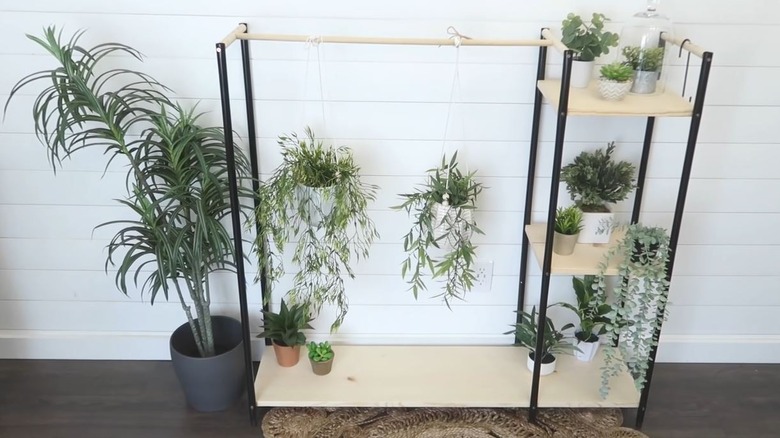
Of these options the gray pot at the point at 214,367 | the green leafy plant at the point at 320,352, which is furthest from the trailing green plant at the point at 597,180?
the gray pot at the point at 214,367

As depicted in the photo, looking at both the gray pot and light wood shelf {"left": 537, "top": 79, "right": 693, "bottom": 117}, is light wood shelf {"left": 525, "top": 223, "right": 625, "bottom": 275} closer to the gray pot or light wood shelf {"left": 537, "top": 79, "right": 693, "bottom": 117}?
light wood shelf {"left": 537, "top": 79, "right": 693, "bottom": 117}

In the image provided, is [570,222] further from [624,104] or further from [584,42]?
[584,42]

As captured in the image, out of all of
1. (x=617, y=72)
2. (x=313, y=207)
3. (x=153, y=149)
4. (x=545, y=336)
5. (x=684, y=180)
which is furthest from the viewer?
(x=545, y=336)

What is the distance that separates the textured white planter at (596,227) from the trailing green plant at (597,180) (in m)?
0.03

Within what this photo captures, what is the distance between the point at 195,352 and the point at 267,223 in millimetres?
658

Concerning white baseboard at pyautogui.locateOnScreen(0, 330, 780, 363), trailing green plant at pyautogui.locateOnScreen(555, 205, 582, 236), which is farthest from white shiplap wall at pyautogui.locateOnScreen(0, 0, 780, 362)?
trailing green plant at pyautogui.locateOnScreen(555, 205, 582, 236)

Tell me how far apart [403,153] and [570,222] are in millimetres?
579

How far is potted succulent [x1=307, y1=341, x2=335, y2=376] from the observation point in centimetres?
242

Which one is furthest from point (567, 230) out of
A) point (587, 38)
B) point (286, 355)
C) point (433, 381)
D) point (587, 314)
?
point (286, 355)

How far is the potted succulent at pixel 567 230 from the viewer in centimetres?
215

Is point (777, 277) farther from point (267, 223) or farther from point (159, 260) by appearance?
point (159, 260)

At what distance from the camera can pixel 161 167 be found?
7.02ft

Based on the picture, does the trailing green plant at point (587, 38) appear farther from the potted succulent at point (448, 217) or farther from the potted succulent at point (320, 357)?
the potted succulent at point (320, 357)

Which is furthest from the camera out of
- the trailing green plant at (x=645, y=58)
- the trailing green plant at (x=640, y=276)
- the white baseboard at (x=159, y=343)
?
the white baseboard at (x=159, y=343)
